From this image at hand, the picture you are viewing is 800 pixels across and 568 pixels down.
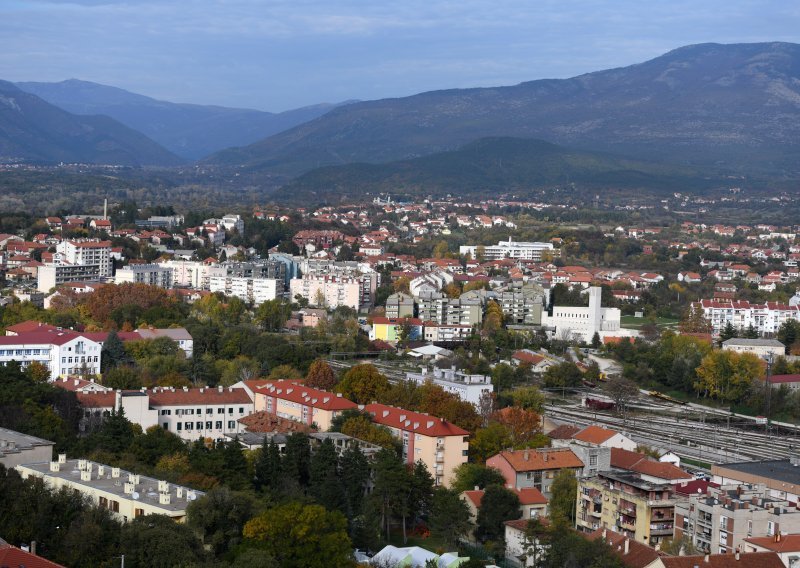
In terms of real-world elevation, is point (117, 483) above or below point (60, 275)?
above

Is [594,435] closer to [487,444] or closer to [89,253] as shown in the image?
[487,444]

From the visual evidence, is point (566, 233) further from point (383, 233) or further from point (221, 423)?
point (221, 423)

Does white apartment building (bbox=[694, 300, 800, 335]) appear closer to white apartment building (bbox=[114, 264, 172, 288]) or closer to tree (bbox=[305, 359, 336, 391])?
white apartment building (bbox=[114, 264, 172, 288])

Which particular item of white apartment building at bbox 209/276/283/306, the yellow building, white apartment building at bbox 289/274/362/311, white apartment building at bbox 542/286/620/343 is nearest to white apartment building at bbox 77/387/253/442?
the yellow building

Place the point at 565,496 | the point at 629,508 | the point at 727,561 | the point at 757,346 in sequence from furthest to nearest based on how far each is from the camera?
the point at 757,346 < the point at 565,496 < the point at 629,508 < the point at 727,561

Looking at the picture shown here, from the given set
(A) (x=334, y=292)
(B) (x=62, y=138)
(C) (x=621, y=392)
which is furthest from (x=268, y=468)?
(B) (x=62, y=138)
